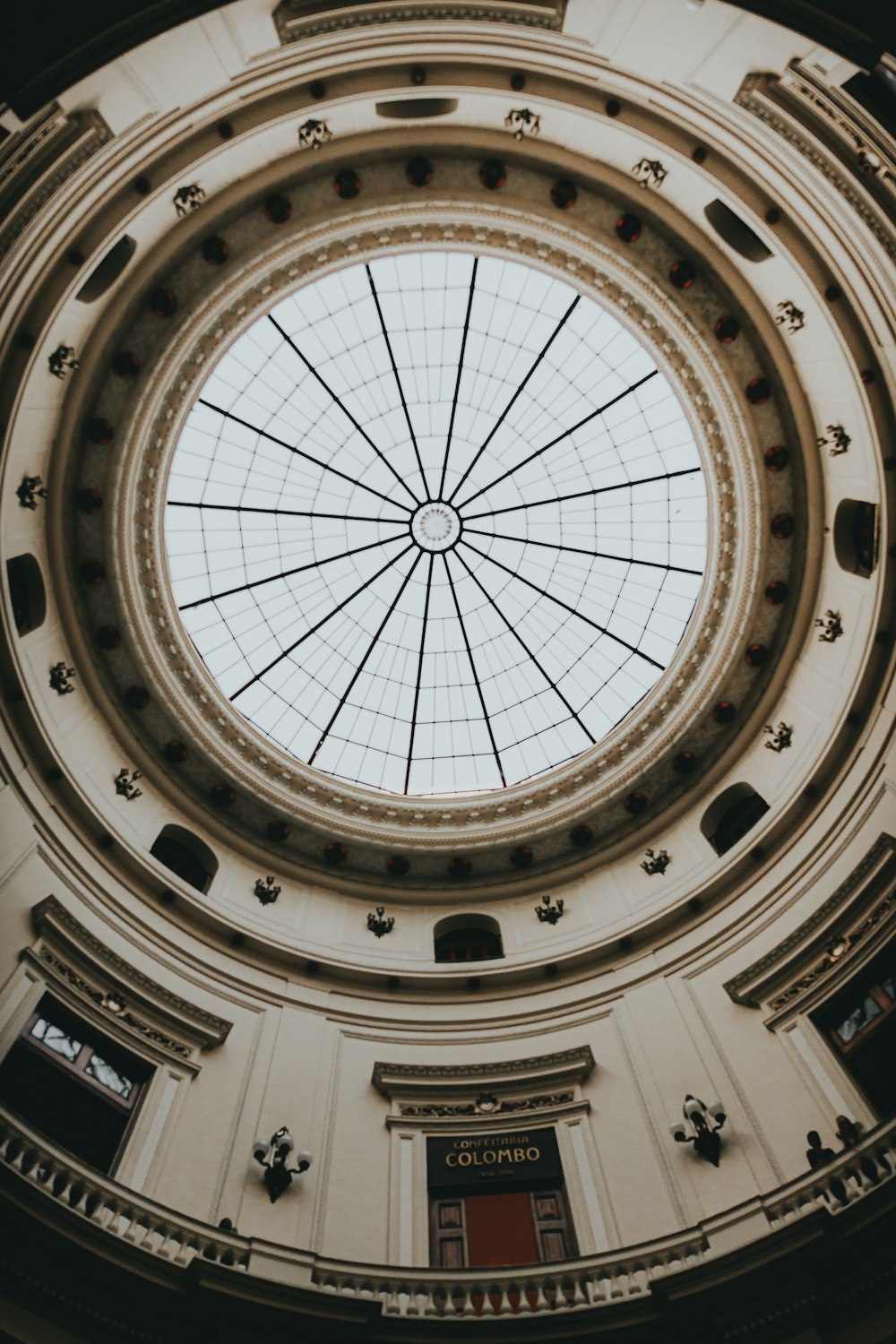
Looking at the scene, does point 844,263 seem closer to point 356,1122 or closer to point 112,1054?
point 356,1122

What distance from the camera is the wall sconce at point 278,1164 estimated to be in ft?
45.0

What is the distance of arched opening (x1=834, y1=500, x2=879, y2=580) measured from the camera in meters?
17.4

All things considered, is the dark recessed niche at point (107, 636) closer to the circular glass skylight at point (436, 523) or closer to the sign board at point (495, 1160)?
the circular glass skylight at point (436, 523)

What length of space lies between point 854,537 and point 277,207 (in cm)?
1195

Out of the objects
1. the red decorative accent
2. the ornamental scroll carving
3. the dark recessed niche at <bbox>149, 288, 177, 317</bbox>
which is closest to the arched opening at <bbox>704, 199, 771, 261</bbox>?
the red decorative accent

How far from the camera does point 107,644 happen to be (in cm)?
1923

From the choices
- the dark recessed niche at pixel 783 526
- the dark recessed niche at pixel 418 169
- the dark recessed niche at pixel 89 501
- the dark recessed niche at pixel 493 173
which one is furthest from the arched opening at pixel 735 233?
the dark recessed niche at pixel 89 501

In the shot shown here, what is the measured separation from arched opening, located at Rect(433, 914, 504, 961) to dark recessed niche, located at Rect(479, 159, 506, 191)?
14.1 m

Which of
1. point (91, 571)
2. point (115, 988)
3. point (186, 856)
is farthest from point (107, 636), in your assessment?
point (115, 988)

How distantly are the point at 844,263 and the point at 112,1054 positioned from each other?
1573cm

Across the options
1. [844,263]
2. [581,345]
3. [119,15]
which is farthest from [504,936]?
[119,15]

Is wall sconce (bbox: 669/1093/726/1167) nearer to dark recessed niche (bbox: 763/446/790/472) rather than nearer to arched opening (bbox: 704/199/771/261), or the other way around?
dark recessed niche (bbox: 763/446/790/472)

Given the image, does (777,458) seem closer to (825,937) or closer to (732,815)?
(732,815)

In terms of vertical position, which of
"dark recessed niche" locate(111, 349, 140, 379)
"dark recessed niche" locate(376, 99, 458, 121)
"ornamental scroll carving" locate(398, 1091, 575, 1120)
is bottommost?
"ornamental scroll carving" locate(398, 1091, 575, 1120)
